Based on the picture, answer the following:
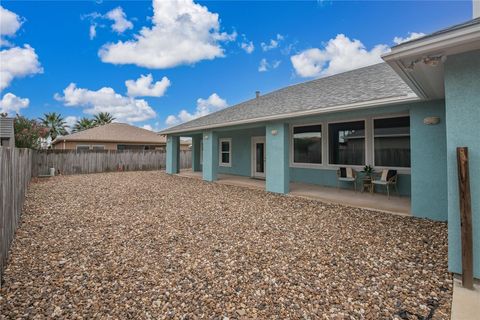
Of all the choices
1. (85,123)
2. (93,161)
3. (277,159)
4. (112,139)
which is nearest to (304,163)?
(277,159)

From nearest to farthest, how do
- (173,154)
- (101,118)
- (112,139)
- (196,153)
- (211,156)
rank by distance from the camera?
(211,156)
(173,154)
(196,153)
(112,139)
(101,118)

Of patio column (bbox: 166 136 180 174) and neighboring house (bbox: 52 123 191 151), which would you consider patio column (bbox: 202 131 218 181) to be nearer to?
patio column (bbox: 166 136 180 174)

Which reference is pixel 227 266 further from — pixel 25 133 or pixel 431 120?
pixel 25 133

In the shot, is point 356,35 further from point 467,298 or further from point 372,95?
point 467,298

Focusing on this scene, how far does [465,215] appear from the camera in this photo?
299cm

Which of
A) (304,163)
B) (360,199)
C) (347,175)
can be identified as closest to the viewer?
(360,199)

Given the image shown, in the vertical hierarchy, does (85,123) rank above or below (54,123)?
above

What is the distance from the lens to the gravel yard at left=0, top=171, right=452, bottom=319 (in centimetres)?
261

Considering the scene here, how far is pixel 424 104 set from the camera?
5.76 meters

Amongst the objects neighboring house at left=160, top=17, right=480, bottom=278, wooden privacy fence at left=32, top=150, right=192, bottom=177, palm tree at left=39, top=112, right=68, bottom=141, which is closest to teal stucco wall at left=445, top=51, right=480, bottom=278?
neighboring house at left=160, top=17, right=480, bottom=278

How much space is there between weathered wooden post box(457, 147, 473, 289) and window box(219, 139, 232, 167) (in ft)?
41.1

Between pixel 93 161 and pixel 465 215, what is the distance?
1993 centimetres

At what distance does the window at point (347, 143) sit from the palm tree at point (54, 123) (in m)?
45.3

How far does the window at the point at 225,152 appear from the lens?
49.7ft
